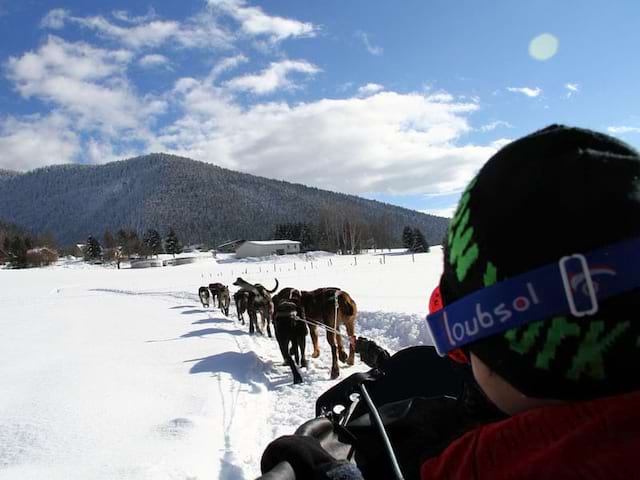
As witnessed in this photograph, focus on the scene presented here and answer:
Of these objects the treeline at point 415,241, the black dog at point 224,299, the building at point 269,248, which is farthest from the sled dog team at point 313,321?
the building at point 269,248

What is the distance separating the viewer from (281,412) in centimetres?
532

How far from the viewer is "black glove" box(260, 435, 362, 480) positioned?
1345mm

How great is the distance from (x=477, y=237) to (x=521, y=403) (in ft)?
1.21

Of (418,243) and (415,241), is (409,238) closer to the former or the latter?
(415,241)

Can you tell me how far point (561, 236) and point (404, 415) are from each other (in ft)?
3.75

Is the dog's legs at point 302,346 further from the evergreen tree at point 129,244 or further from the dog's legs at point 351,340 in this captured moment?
the evergreen tree at point 129,244

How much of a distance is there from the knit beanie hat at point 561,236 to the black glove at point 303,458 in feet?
2.14

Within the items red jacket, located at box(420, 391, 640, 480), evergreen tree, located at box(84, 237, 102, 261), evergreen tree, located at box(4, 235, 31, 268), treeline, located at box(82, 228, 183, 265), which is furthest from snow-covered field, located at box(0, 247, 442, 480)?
evergreen tree, located at box(84, 237, 102, 261)

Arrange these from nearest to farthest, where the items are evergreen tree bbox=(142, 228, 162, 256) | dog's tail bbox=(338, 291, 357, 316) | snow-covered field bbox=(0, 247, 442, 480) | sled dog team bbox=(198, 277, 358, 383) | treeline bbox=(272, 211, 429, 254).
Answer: snow-covered field bbox=(0, 247, 442, 480) < sled dog team bbox=(198, 277, 358, 383) < dog's tail bbox=(338, 291, 357, 316) < treeline bbox=(272, 211, 429, 254) < evergreen tree bbox=(142, 228, 162, 256)

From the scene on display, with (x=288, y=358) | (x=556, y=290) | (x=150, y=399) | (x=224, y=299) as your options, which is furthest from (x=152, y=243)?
(x=556, y=290)

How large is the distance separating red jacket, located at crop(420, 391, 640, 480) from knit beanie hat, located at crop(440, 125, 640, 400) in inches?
2.3

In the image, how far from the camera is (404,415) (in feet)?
5.78

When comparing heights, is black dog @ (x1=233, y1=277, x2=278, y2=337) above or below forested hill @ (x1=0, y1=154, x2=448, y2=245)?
below

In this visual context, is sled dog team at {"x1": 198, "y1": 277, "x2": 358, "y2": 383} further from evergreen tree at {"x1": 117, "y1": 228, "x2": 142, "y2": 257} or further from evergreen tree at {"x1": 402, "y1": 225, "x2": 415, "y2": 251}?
evergreen tree at {"x1": 117, "y1": 228, "x2": 142, "y2": 257}
